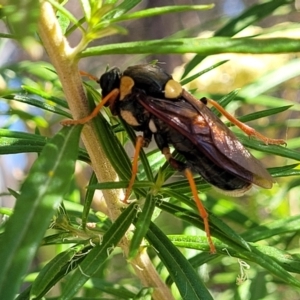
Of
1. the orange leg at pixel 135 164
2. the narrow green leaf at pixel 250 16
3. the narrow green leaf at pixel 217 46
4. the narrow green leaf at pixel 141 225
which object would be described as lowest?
the narrow green leaf at pixel 141 225

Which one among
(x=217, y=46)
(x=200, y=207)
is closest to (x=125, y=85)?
(x=200, y=207)

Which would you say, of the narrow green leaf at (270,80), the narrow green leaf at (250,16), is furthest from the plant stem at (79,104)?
the narrow green leaf at (250,16)

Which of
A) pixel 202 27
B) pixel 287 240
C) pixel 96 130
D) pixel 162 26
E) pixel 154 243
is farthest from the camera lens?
pixel 162 26

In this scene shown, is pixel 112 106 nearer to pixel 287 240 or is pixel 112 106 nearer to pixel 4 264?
pixel 4 264

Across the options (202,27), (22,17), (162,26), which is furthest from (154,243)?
(162,26)

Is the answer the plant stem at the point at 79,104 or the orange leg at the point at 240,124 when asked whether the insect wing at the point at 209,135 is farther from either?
the plant stem at the point at 79,104

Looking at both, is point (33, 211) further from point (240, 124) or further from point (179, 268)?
point (240, 124)
